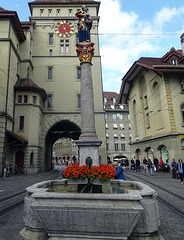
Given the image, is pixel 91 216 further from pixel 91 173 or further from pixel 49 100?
pixel 49 100

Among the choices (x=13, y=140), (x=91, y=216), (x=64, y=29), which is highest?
(x=64, y=29)

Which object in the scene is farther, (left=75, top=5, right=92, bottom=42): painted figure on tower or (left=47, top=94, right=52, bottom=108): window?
(left=47, top=94, right=52, bottom=108): window

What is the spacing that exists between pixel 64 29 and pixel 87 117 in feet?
89.6

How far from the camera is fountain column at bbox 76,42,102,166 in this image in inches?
340

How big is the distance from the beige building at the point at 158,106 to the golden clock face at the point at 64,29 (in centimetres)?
1237

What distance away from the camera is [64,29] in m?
31.4

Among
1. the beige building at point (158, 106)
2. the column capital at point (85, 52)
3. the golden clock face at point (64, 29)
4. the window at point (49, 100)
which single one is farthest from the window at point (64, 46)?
the column capital at point (85, 52)

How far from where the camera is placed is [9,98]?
71.5 feet

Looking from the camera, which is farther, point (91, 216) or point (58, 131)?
point (58, 131)

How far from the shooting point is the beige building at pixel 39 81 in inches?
870

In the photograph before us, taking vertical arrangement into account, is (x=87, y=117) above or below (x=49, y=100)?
below

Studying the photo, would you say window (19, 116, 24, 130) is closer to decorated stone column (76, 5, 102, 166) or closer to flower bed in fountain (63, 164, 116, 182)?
decorated stone column (76, 5, 102, 166)

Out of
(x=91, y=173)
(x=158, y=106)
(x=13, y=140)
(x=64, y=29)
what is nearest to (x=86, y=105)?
(x=91, y=173)

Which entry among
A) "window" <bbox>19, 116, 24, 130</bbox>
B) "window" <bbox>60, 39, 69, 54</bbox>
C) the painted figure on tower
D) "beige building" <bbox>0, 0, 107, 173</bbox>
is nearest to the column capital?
the painted figure on tower
